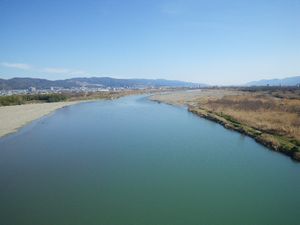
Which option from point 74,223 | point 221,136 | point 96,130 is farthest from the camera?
point 96,130

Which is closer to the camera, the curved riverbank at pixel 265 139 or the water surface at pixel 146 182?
the water surface at pixel 146 182

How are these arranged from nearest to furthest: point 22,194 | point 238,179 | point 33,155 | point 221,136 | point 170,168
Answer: point 22,194 < point 238,179 < point 170,168 < point 33,155 < point 221,136

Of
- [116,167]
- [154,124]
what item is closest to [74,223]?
[116,167]

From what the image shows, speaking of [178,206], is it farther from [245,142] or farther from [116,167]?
[245,142]

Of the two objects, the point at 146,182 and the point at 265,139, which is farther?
the point at 265,139

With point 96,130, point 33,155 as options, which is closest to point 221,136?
point 96,130

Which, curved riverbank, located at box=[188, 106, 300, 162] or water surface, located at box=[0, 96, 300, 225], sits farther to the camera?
curved riverbank, located at box=[188, 106, 300, 162]

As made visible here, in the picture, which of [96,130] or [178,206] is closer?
[178,206]
